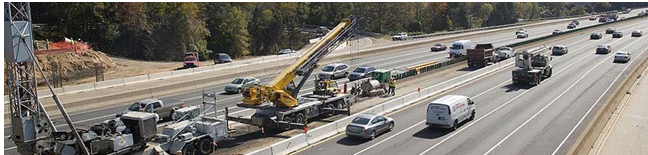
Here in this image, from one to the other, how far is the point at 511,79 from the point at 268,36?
48.1 m

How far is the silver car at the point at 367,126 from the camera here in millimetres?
24453

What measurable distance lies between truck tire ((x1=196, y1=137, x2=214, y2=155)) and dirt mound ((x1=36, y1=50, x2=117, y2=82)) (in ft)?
81.0

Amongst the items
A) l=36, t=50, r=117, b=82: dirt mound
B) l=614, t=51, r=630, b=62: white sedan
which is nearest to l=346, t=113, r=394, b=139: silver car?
l=36, t=50, r=117, b=82: dirt mound

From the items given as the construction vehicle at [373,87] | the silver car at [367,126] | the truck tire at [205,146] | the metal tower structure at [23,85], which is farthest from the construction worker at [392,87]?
the metal tower structure at [23,85]

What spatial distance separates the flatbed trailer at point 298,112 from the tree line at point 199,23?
125 ft

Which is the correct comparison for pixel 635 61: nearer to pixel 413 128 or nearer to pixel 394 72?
pixel 394 72

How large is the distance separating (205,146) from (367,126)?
24.8 ft

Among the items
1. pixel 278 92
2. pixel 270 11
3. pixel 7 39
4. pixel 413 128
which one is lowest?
pixel 413 128

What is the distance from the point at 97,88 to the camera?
3947cm

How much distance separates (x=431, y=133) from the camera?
26.3 metres

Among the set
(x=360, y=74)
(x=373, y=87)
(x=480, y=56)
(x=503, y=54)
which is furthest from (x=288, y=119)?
(x=503, y=54)

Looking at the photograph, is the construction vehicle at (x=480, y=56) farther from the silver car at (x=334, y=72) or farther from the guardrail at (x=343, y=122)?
the silver car at (x=334, y=72)

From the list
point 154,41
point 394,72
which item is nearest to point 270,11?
point 154,41

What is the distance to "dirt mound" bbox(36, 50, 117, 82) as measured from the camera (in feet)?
141
